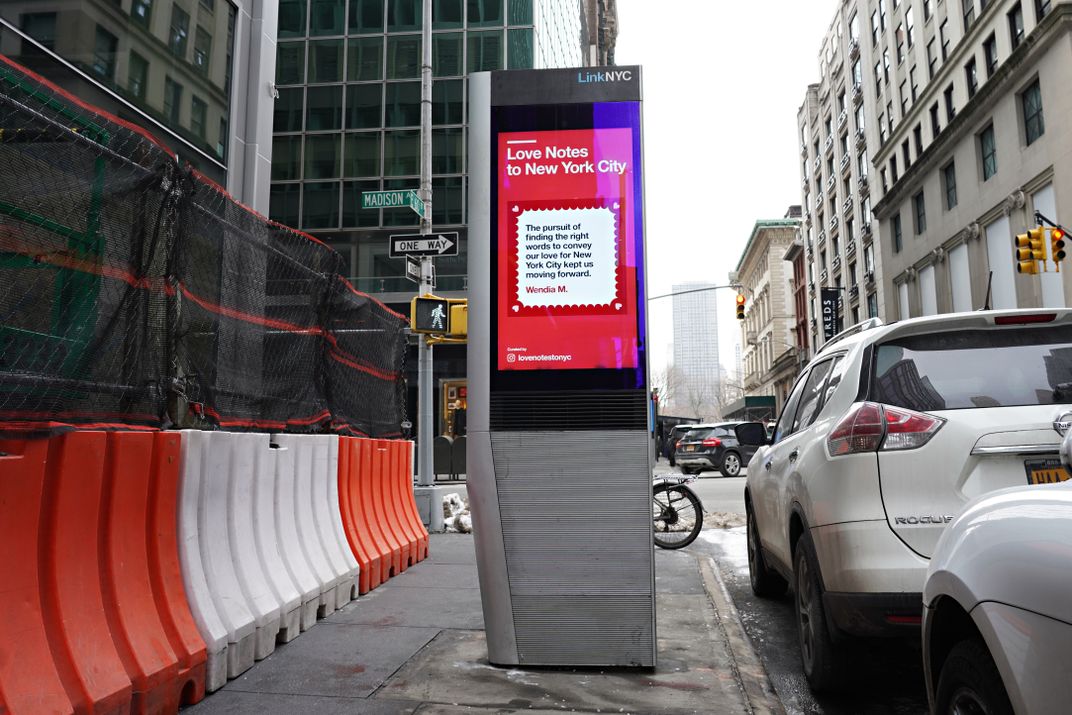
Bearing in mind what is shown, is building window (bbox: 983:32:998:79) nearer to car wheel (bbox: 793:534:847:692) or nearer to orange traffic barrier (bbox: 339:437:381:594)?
orange traffic barrier (bbox: 339:437:381:594)

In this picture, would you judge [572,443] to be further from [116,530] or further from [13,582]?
[13,582]

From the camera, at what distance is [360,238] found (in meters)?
36.7

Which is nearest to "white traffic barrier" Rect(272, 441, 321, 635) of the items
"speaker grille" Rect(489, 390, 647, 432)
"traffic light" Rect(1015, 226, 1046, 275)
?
"speaker grille" Rect(489, 390, 647, 432)

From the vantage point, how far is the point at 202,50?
1258 cm

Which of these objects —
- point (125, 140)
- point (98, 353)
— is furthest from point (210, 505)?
point (125, 140)

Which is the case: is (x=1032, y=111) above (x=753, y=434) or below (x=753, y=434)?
above

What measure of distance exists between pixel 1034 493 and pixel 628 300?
2875 mm

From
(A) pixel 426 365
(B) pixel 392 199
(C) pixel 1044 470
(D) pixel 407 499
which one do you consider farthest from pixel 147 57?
(C) pixel 1044 470

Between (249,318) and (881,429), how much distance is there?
3.79 metres

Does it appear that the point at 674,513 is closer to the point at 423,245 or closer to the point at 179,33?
the point at 423,245

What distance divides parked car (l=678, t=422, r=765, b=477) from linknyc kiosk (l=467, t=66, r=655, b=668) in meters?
22.6

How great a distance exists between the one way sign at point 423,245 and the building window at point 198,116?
3.57 meters

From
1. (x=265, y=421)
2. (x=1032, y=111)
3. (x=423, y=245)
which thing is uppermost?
(x=1032, y=111)

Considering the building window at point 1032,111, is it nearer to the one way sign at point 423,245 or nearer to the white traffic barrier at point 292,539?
the one way sign at point 423,245
